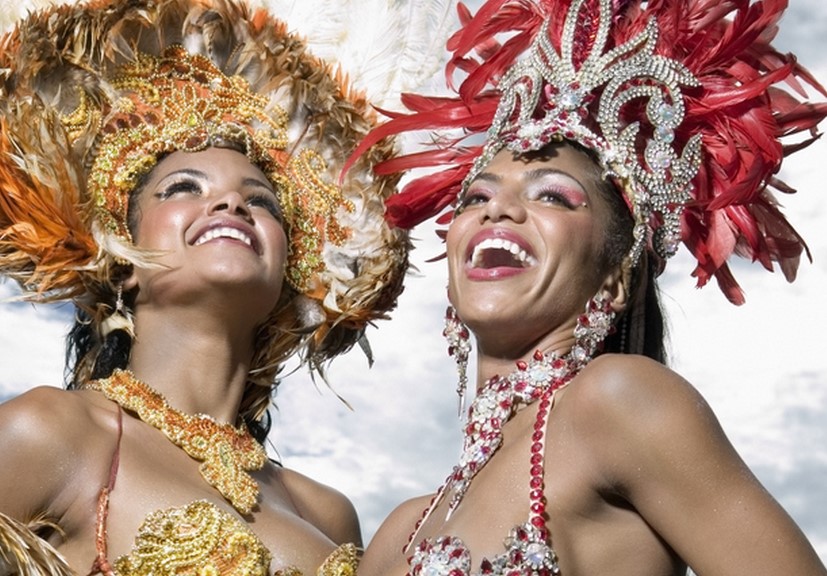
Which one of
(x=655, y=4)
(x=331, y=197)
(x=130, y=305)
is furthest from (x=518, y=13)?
(x=130, y=305)

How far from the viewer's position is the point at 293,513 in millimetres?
4789

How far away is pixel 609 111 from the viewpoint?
4.06 metres

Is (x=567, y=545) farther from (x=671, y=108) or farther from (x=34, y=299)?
(x=34, y=299)

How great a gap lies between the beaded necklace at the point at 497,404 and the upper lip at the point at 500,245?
26 centimetres

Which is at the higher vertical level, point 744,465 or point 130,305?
point 130,305

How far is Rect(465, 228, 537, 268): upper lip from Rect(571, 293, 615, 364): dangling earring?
0.68 ft

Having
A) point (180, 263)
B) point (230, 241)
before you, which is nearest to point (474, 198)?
point (230, 241)

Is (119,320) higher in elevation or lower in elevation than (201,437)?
higher

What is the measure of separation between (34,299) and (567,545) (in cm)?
252

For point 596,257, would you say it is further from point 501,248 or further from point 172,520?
point 172,520

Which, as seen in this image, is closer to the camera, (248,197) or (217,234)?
(217,234)

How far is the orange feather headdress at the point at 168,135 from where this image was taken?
497cm

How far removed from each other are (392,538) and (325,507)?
114cm

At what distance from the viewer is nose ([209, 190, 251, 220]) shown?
4.90 meters
